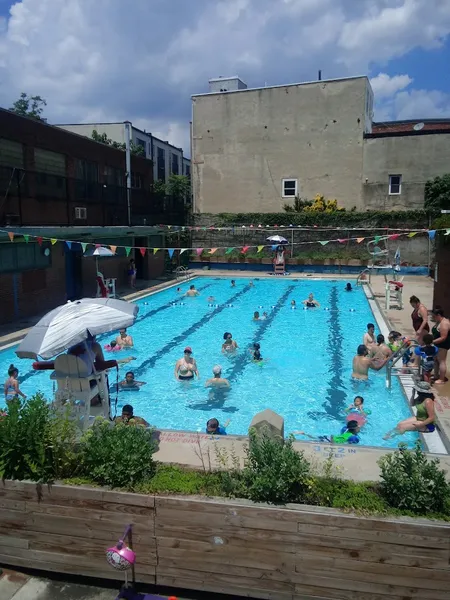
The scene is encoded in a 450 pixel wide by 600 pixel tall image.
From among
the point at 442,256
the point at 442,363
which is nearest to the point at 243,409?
the point at 442,363

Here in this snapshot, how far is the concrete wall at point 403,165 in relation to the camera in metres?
32.6

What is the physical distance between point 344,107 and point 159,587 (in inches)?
1376

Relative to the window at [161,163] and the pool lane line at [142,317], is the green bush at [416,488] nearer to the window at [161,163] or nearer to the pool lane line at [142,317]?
the pool lane line at [142,317]

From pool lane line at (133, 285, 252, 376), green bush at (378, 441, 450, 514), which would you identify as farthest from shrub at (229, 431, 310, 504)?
pool lane line at (133, 285, 252, 376)

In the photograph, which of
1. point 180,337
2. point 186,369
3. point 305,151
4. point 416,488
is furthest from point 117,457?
point 305,151

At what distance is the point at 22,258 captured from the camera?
17875 mm

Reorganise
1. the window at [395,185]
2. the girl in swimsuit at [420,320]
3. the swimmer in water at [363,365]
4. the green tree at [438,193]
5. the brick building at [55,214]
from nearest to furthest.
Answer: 1. the girl in swimsuit at [420,320]
2. the swimmer in water at [363,365]
3. the brick building at [55,214]
4. the green tree at [438,193]
5. the window at [395,185]

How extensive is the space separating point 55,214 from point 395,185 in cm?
2322

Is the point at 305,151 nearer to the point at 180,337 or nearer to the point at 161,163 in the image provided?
the point at 180,337

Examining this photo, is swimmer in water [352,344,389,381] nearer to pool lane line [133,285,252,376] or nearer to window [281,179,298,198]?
pool lane line [133,285,252,376]

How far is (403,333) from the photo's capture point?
14961 millimetres

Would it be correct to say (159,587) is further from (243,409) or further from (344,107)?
(344,107)

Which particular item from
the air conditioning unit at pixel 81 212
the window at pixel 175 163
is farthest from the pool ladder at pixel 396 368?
the window at pixel 175 163

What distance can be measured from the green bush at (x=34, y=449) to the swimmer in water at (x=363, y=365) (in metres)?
8.68
